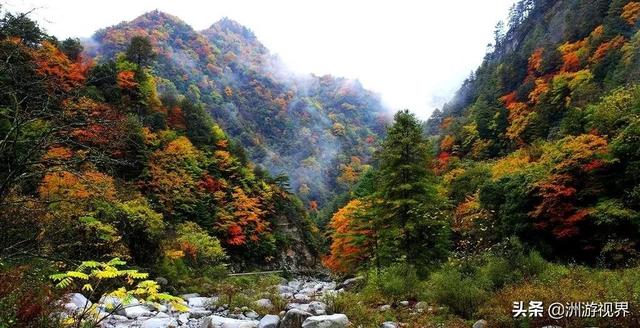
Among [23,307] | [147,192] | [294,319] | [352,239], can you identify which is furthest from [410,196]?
[147,192]

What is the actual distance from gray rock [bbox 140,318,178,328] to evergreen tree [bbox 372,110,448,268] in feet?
32.6

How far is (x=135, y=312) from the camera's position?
11.2 metres

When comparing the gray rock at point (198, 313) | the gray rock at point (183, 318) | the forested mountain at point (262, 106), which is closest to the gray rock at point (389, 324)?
the gray rock at point (183, 318)

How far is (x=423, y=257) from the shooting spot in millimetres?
17797

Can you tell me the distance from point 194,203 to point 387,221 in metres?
17.3

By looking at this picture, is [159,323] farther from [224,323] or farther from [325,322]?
[325,322]

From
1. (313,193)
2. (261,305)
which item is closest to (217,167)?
(261,305)

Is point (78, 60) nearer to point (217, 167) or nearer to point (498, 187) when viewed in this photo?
point (217, 167)

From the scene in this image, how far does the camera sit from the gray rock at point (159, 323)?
31.8 feet

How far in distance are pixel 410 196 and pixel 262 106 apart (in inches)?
3663

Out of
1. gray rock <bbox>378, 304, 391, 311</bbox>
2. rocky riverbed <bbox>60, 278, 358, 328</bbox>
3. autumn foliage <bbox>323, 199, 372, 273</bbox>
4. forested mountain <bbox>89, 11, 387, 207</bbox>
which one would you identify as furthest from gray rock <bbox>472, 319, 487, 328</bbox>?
forested mountain <bbox>89, 11, 387, 207</bbox>

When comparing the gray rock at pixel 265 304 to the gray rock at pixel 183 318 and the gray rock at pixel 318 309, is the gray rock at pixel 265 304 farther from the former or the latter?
the gray rock at pixel 183 318

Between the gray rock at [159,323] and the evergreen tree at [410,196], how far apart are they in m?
9.94

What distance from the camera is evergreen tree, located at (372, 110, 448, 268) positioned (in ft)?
57.3
